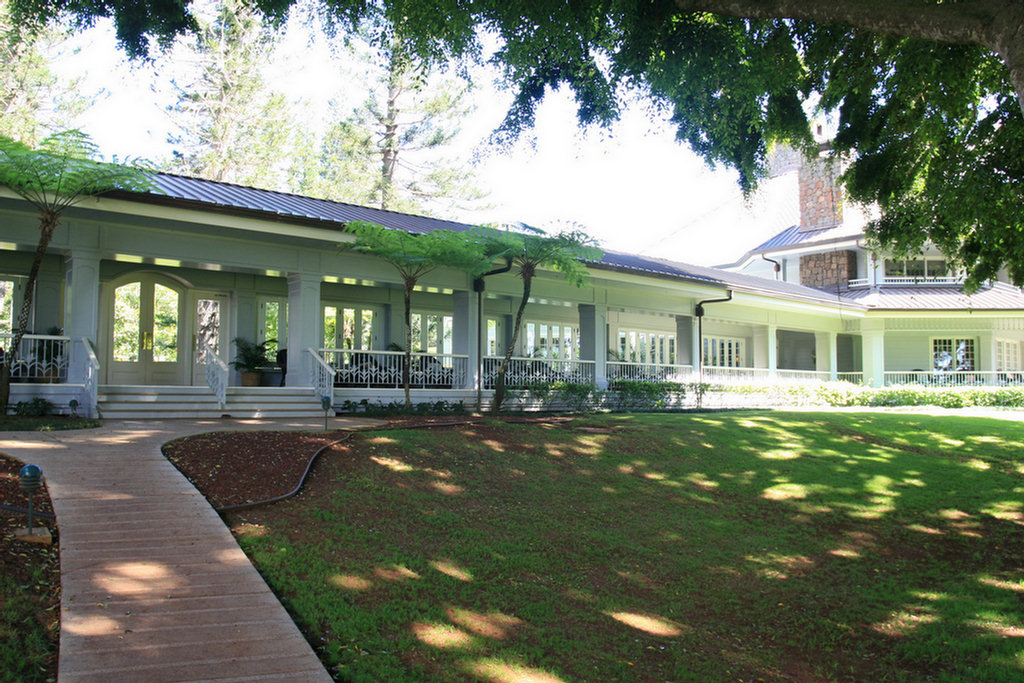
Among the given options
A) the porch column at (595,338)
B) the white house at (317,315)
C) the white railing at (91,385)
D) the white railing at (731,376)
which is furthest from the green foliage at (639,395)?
the white railing at (91,385)

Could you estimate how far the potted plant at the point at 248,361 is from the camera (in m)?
16.8

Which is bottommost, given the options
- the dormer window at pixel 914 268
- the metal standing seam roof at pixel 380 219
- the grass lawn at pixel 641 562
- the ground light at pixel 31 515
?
the grass lawn at pixel 641 562

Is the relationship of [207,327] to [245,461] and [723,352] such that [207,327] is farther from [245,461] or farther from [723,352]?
[723,352]

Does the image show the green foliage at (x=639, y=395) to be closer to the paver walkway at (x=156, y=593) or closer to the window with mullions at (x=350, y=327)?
the window with mullions at (x=350, y=327)

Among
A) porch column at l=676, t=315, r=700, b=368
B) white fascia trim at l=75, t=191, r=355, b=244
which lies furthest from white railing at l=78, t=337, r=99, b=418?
porch column at l=676, t=315, r=700, b=368

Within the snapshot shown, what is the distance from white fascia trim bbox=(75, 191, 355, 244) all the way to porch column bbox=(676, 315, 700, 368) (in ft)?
39.3

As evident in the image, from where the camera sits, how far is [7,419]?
11008mm

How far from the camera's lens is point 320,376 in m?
15.2

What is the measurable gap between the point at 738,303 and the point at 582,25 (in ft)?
55.1

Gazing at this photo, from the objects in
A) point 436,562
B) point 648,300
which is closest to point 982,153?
point 436,562

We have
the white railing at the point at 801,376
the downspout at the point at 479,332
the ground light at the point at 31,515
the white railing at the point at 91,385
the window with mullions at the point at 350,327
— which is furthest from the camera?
the white railing at the point at 801,376

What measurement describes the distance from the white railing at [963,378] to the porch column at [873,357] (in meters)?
0.57

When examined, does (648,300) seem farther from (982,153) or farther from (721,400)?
(982,153)

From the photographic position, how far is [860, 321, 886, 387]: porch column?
94.4 ft
